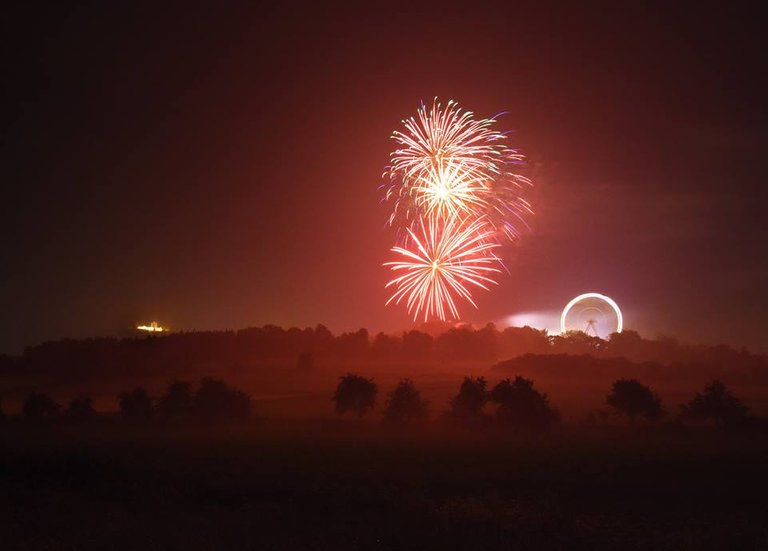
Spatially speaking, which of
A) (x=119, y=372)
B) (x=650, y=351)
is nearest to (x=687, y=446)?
(x=650, y=351)

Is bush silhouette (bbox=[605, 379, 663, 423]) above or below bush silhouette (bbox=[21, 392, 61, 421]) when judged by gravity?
above

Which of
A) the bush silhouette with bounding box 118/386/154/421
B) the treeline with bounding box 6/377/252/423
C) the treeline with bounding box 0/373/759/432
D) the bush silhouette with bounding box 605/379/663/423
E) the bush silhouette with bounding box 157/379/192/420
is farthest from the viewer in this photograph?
the bush silhouette with bounding box 118/386/154/421

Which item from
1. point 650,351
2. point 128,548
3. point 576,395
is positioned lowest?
point 128,548

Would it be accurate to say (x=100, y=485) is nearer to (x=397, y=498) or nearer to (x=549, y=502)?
(x=397, y=498)

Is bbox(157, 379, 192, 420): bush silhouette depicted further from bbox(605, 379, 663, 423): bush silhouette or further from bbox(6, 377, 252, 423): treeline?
bbox(605, 379, 663, 423): bush silhouette

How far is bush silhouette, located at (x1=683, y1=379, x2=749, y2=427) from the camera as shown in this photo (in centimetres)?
4716

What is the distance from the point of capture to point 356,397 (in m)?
57.4

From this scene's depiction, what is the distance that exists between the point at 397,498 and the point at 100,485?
38.9 feet

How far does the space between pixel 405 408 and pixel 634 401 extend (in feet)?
57.6

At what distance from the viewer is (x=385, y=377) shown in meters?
88.6

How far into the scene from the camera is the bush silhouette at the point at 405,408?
165ft

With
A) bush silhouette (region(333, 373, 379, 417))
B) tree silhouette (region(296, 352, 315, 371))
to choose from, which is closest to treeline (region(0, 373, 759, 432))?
bush silhouette (region(333, 373, 379, 417))

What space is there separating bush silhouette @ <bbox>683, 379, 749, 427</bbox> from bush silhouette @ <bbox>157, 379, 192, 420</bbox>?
40.5m

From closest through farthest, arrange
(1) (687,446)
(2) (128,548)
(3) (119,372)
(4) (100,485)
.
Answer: (2) (128,548) < (4) (100,485) < (1) (687,446) < (3) (119,372)
